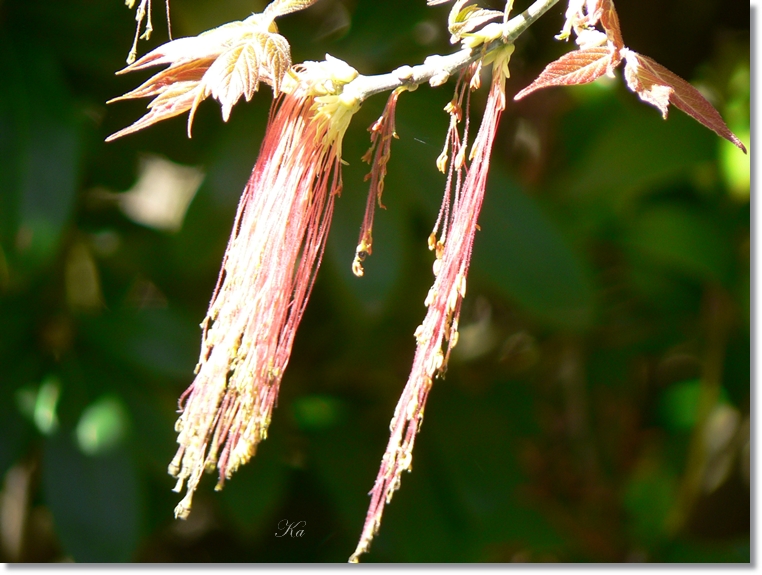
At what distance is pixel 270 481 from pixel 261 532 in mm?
111

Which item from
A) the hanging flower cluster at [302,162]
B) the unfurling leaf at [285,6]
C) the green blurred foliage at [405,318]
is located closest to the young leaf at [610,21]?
the hanging flower cluster at [302,162]

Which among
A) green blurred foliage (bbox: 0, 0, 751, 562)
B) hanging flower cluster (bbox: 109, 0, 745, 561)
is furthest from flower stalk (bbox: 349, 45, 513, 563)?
green blurred foliage (bbox: 0, 0, 751, 562)

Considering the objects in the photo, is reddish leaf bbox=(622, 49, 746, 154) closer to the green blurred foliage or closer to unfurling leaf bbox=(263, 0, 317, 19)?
unfurling leaf bbox=(263, 0, 317, 19)

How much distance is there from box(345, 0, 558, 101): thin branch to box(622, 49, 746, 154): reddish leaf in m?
0.04

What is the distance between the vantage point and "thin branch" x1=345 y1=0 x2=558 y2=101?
302mm

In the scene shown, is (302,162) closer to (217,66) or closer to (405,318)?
(217,66)

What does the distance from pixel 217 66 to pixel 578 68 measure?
143 mm

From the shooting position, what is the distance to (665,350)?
1038 millimetres

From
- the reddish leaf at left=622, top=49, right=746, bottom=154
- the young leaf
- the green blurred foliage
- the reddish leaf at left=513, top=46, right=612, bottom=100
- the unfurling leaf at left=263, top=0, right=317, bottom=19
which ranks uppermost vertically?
the unfurling leaf at left=263, top=0, right=317, bottom=19

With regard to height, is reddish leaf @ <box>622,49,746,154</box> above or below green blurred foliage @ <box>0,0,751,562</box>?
above

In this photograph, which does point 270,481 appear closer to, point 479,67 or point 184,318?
point 184,318

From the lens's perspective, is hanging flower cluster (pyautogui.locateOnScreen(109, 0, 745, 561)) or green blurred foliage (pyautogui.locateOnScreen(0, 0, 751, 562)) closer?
Answer: hanging flower cluster (pyautogui.locateOnScreen(109, 0, 745, 561))

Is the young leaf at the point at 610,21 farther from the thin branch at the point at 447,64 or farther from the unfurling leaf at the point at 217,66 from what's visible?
the unfurling leaf at the point at 217,66

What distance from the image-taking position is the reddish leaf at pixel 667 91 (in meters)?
0.31
